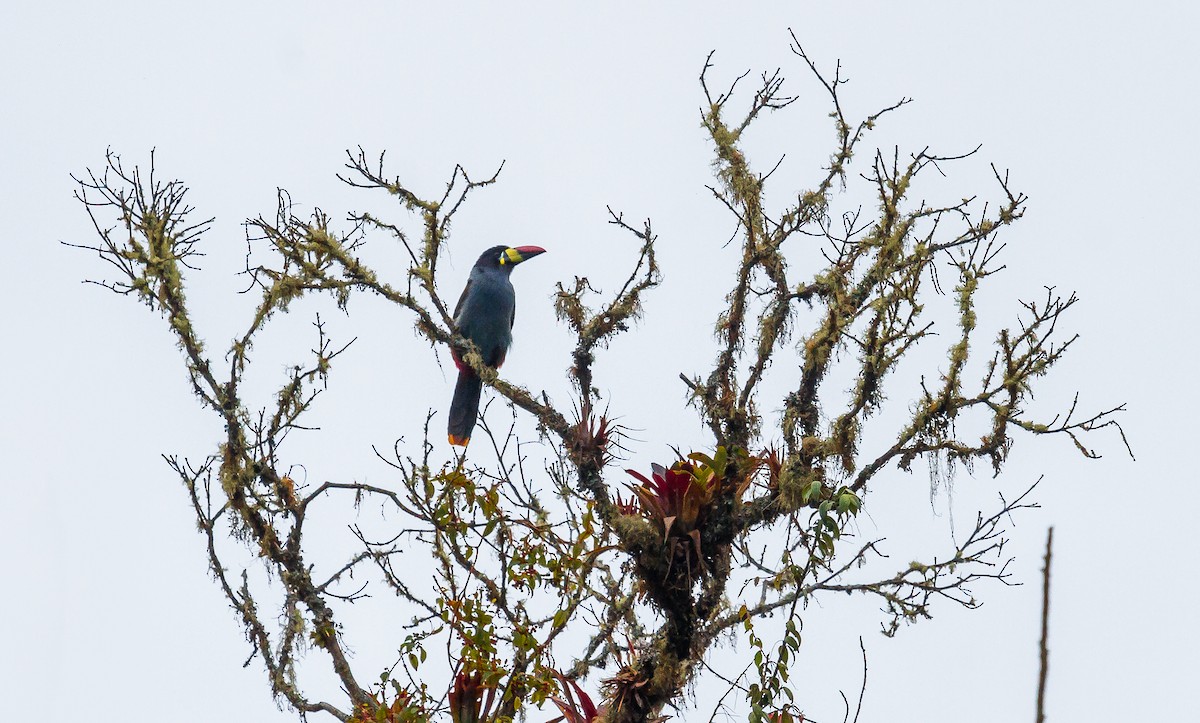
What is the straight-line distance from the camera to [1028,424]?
5152 millimetres

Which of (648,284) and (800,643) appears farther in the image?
(648,284)

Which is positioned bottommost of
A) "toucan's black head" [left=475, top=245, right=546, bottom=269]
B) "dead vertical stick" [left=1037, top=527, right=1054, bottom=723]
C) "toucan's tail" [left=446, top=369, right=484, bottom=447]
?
"dead vertical stick" [left=1037, top=527, right=1054, bottom=723]

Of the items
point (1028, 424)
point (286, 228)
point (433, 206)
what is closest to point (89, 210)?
point (286, 228)

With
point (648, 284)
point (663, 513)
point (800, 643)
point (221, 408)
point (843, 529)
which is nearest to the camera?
point (800, 643)

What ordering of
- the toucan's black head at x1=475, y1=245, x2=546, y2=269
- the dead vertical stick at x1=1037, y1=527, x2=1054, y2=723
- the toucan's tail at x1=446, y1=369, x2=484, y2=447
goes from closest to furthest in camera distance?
the dead vertical stick at x1=1037, y1=527, x2=1054, y2=723 < the toucan's tail at x1=446, y1=369, x2=484, y2=447 < the toucan's black head at x1=475, y1=245, x2=546, y2=269

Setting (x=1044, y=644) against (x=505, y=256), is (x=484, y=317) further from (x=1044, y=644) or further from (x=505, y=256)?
(x=1044, y=644)

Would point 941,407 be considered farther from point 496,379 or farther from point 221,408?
point 221,408

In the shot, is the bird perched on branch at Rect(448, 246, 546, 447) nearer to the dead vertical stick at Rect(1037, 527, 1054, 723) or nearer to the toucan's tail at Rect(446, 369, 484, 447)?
the toucan's tail at Rect(446, 369, 484, 447)

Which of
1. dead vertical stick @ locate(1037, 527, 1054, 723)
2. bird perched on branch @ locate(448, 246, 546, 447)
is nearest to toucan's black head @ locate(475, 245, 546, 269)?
bird perched on branch @ locate(448, 246, 546, 447)

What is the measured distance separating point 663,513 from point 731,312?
3.72ft

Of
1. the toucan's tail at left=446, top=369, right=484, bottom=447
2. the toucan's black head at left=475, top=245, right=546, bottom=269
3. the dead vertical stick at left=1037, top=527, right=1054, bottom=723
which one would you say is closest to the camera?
the dead vertical stick at left=1037, top=527, right=1054, bottom=723

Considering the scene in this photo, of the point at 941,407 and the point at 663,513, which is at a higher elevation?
the point at 941,407

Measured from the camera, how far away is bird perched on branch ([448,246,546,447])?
26.3 feet

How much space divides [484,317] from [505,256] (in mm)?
533
